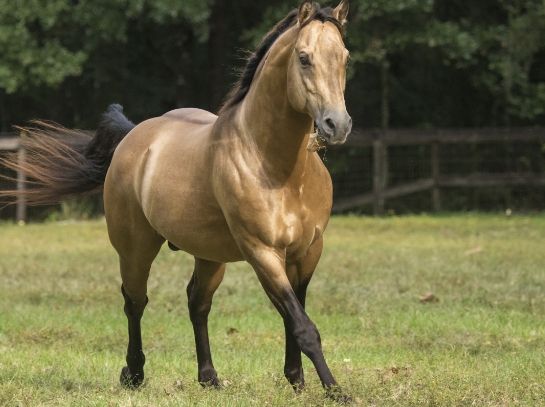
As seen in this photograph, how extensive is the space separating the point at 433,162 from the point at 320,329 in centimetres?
1297

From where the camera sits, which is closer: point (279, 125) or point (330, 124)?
point (330, 124)

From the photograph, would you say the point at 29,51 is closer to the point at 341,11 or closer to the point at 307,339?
the point at 341,11

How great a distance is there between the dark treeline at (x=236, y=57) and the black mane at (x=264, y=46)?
45.3ft

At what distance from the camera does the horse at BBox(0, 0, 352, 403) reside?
4562 mm

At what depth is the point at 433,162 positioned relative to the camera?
20125mm

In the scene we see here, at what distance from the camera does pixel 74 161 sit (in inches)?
269

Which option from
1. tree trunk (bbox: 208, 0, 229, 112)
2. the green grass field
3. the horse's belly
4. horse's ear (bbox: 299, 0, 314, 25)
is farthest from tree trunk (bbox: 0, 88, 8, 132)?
horse's ear (bbox: 299, 0, 314, 25)

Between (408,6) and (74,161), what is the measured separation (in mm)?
14035

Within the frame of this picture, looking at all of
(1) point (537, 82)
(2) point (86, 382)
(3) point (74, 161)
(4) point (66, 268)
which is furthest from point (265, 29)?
(2) point (86, 382)

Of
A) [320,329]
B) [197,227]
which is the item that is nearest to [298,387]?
[197,227]

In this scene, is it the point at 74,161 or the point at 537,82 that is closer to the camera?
the point at 74,161

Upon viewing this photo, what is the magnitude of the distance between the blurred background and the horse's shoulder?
42.0ft

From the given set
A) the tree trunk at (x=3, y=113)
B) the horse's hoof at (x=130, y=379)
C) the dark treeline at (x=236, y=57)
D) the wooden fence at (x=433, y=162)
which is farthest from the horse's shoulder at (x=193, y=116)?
the tree trunk at (x=3, y=113)

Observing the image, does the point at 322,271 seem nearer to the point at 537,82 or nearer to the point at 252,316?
the point at 252,316
